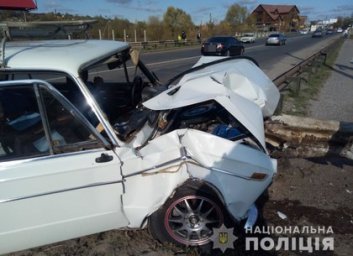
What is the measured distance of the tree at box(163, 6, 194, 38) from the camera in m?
49.1

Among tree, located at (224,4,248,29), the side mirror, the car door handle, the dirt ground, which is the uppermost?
tree, located at (224,4,248,29)

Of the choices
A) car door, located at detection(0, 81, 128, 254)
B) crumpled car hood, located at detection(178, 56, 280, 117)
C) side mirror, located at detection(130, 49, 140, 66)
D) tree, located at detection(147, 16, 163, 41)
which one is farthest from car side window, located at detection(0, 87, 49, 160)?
tree, located at detection(147, 16, 163, 41)

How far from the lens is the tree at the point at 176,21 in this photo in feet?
161

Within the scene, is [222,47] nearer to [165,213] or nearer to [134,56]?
[134,56]

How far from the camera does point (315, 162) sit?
192 inches

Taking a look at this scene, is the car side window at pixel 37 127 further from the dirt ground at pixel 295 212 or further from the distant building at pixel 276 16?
the distant building at pixel 276 16

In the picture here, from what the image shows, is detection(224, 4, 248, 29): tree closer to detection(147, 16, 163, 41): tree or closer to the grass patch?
detection(147, 16, 163, 41): tree

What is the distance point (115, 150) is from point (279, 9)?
165 metres

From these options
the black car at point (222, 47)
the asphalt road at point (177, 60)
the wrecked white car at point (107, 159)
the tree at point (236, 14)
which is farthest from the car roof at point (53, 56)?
the tree at point (236, 14)

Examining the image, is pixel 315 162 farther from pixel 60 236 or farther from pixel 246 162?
pixel 60 236

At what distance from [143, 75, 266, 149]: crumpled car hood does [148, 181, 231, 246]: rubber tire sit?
2.13 ft

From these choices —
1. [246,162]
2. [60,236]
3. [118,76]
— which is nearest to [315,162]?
[246,162]

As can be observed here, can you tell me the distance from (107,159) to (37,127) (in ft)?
1.93

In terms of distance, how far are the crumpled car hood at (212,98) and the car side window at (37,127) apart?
69 centimetres
